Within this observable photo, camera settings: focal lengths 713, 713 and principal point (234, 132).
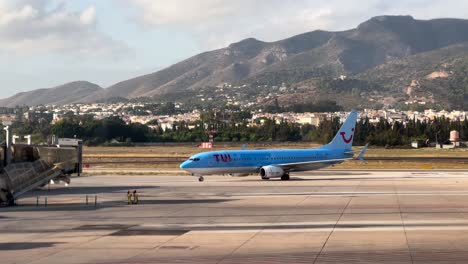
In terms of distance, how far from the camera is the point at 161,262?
2703cm

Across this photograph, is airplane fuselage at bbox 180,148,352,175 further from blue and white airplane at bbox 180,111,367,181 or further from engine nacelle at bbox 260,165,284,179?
engine nacelle at bbox 260,165,284,179

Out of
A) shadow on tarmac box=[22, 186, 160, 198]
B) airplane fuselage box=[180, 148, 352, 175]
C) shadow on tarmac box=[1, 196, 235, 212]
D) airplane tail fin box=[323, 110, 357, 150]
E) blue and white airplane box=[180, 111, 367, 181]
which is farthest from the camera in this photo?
airplane tail fin box=[323, 110, 357, 150]

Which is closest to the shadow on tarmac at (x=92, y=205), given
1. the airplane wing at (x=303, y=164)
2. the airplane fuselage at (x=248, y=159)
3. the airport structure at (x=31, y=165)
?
the airport structure at (x=31, y=165)

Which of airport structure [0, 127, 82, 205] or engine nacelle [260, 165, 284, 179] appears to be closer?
airport structure [0, 127, 82, 205]

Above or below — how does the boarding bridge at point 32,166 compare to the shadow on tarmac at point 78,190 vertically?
above

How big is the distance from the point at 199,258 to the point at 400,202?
24.7 m

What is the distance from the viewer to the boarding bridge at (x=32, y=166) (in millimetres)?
50400

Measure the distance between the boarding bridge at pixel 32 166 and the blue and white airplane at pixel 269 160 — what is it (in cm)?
1403

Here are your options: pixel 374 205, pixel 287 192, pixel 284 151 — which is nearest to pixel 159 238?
pixel 374 205

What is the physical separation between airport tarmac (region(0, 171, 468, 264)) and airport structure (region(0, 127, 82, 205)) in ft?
4.90

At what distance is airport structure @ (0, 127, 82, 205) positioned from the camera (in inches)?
1986

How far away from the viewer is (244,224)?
125ft

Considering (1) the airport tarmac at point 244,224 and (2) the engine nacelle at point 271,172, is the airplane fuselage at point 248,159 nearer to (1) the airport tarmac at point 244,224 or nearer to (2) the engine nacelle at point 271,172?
(2) the engine nacelle at point 271,172

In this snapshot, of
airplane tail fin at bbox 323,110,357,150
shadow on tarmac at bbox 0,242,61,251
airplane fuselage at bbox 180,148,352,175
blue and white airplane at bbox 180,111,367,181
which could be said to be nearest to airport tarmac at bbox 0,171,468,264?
shadow on tarmac at bbox 0,242,61,251
